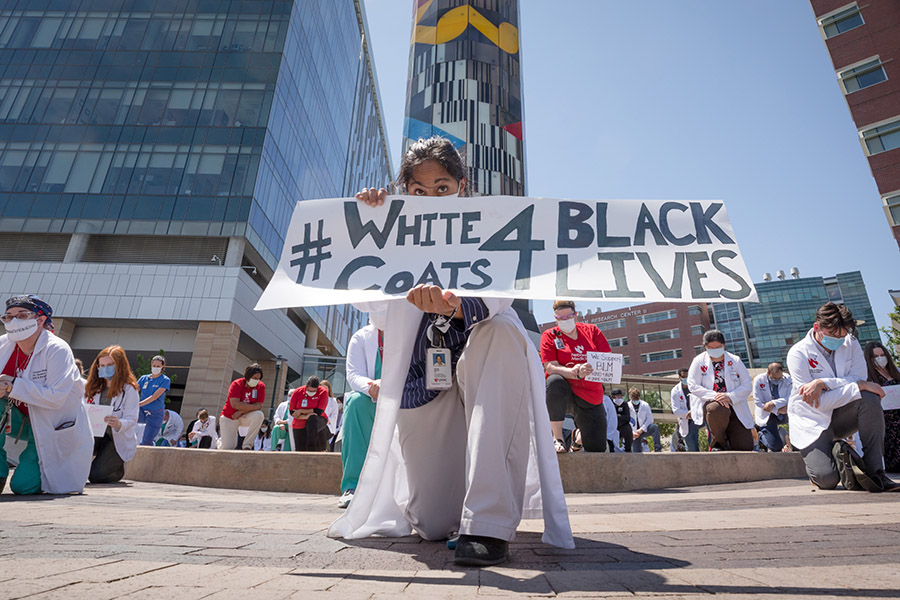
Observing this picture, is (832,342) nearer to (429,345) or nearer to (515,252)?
(515,252)

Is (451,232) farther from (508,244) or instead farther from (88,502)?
(88,502)

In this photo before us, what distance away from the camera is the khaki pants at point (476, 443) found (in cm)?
171

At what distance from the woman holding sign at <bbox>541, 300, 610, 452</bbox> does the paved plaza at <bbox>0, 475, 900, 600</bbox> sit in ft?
7.27

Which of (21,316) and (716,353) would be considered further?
(716,353)

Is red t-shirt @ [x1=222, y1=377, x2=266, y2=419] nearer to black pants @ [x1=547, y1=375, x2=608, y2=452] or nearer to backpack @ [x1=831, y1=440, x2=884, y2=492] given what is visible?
black pants @ [x1=547, y1=375, x2=608, y2=452]

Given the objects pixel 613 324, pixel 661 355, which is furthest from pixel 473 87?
pixel 613 324

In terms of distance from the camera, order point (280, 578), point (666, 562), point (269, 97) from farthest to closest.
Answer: point (269, 97), point (666, 562), point (280, 578)

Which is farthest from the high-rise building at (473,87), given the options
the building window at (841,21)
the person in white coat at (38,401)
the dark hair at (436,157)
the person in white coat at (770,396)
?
the dark hair at (436,157)

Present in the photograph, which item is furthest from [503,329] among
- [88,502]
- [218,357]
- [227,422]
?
[218,357]

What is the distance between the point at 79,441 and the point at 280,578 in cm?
411

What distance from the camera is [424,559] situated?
1.63 meters

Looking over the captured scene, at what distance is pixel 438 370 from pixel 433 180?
103 centimetres

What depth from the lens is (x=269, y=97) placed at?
A: 87.4 ft

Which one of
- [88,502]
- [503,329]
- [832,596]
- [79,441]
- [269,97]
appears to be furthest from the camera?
[269,97]
